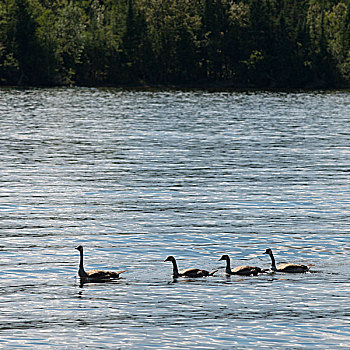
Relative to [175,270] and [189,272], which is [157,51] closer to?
[175,270]

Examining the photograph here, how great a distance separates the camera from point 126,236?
2966cm

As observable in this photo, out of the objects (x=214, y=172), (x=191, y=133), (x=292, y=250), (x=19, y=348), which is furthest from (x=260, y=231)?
(x=191, y=133)

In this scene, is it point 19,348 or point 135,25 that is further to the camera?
point 135,25

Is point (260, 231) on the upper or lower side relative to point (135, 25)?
lower

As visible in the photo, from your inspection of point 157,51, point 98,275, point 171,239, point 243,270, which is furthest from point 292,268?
point 157,51

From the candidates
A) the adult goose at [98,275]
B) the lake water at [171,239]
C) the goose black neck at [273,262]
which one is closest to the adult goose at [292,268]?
the goose black neck at [273,262]

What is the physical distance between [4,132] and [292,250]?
51.0 metres

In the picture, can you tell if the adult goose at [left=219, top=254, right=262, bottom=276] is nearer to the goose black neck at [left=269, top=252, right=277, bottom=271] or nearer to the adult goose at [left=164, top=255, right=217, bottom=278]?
the adult goose at [left=164, top=255, right=217, bottom=278]

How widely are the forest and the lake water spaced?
119 metres

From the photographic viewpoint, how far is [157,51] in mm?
193625

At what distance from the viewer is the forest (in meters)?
184

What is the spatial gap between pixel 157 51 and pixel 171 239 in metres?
167

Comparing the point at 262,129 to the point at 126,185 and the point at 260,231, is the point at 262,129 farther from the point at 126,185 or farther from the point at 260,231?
the point at 260,231

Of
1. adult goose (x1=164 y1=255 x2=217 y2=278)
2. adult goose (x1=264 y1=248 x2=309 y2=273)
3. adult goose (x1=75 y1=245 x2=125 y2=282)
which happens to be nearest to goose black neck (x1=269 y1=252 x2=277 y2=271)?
adult goose (x1=264 y1=248 x2=309 y2=273)
